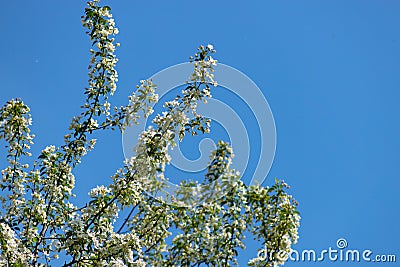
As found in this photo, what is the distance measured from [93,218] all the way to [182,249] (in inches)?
37.3

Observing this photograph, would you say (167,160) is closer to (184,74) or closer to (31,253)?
(184,74)

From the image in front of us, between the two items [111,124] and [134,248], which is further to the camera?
[111,124]

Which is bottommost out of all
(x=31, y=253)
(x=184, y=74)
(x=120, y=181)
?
(x=31, y=253)

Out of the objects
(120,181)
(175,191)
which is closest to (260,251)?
(175,191)

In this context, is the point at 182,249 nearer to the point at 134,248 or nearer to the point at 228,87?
the point at 134,248

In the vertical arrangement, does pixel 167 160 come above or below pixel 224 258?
above

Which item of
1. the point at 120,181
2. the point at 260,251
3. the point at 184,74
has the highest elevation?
the point at 184,74

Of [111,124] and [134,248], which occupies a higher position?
[111,124]

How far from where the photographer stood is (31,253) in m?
5.75

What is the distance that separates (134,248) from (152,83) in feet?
5.44

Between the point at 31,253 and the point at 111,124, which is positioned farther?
the point at 111,124

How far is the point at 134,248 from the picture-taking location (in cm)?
578

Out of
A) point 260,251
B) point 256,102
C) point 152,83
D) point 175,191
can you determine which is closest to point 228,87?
point 256,102

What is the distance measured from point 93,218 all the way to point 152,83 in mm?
1482
